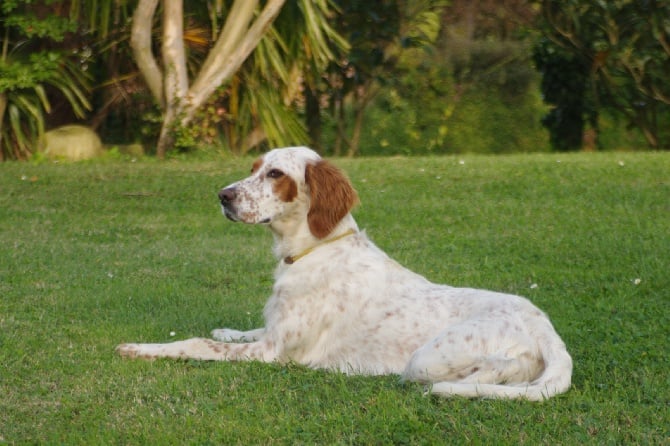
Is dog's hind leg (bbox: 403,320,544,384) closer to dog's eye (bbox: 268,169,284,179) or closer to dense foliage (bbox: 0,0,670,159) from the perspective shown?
dog's eye (bbox: 268,169,284,179)

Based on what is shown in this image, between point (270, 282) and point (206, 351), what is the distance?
241 cm

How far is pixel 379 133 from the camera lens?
59.5ft

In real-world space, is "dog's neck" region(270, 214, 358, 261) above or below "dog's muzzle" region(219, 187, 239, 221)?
below

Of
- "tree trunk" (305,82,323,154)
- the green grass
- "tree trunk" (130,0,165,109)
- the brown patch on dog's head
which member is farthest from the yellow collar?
"tree trunk" (305,82,323,154)

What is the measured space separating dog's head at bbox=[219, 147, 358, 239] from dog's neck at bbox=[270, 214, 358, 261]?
3 centimetres

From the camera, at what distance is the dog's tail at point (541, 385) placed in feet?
14.2

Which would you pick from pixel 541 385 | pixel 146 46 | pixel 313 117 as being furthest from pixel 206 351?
pixel 313 117

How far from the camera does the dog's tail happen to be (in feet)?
14.2

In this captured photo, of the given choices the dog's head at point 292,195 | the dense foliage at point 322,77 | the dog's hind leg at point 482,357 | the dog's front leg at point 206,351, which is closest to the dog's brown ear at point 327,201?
the dog's head at point 292,195

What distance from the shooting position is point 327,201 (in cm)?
518

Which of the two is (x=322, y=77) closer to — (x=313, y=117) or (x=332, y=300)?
(x=313, y=117)

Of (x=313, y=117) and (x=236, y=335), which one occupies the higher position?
(x=236, y=335)

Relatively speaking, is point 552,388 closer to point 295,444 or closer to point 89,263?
point 295,444

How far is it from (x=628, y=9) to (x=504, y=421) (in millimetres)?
11890
